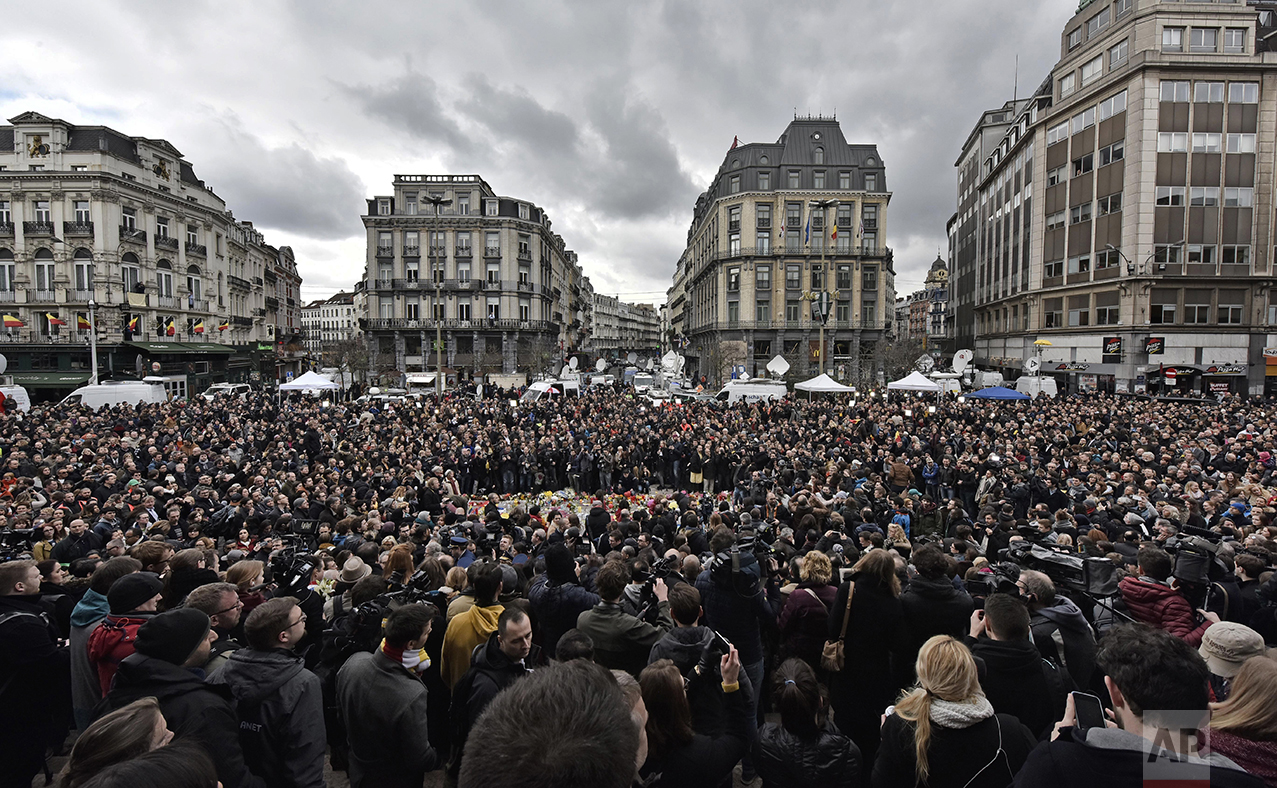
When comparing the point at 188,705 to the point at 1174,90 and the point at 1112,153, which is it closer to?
the point at 1112,153

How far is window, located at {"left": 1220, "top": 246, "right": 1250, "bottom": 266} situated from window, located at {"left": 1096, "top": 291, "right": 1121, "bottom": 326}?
216 inches

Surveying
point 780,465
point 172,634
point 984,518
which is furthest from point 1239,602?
point 780,465

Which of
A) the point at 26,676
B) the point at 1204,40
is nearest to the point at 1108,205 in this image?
the point at 1204,40

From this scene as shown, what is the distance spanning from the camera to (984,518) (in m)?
8.94

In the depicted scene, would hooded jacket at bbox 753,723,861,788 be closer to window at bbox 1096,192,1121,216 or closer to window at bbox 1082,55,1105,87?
window at bbox 1096,192,1121,216

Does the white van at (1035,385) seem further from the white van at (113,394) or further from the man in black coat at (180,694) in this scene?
the white van at (113,394)

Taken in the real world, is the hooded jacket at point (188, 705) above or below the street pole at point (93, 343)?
below

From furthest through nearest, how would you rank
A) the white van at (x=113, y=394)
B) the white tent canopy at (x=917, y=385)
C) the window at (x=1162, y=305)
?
the window at (x=1162, y=305) < the white tent canopy at (x=917, y=385) < the white van at (x=113, y=394)

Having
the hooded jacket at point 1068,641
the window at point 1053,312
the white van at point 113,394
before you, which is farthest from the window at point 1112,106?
the white van at point 113,394

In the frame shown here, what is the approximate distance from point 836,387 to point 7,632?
84.6 feet

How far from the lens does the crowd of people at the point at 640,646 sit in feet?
6.65

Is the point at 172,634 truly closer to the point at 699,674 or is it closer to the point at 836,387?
the point at 699,674

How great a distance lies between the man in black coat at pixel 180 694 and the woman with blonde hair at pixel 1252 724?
161 inches

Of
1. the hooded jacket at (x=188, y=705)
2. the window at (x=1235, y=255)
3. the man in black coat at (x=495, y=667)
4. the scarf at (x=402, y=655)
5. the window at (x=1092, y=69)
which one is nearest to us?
the hooded jacket at (x=188, y=705)
